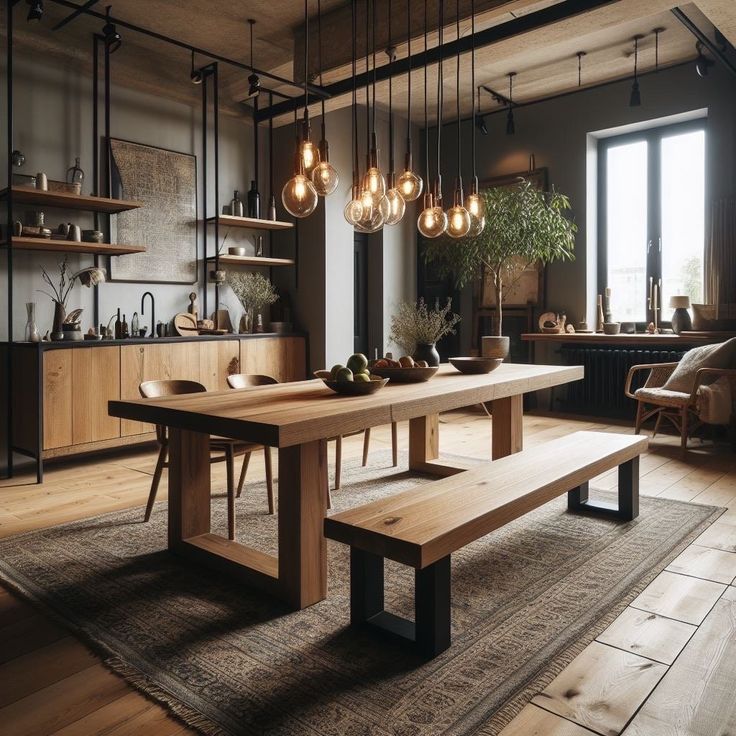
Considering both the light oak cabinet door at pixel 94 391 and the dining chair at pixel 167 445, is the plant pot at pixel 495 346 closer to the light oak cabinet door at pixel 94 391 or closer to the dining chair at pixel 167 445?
the dining chair at pixel 167 445

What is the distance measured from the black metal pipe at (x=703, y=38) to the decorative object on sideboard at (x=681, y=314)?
201cm

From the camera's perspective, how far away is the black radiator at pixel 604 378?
6598mm

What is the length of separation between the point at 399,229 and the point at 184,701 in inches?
260

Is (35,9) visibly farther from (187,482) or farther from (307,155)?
(187,482)

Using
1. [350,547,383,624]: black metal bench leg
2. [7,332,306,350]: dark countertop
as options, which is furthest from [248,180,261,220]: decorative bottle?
[350,547,383,624]: black metal bench leg

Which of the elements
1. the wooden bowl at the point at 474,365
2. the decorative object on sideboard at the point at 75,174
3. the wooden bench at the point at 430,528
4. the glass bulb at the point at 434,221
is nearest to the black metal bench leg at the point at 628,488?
the wooden bench at the point at 430,528

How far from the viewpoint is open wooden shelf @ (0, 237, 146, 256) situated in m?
4.62

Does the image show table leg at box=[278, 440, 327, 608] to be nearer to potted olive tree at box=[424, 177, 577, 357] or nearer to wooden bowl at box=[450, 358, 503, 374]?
wooden bowl at box=[450, 358, 503, 374]

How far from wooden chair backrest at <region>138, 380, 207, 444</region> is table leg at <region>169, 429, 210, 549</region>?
1.34 ft

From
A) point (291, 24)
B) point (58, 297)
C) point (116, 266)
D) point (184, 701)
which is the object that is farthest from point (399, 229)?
point (184, 701)

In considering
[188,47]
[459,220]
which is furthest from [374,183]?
[188,47]

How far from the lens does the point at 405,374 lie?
3432 millimetres

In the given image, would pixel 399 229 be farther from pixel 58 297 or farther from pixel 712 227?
pixel 58 297

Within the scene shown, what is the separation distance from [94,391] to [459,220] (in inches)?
114
